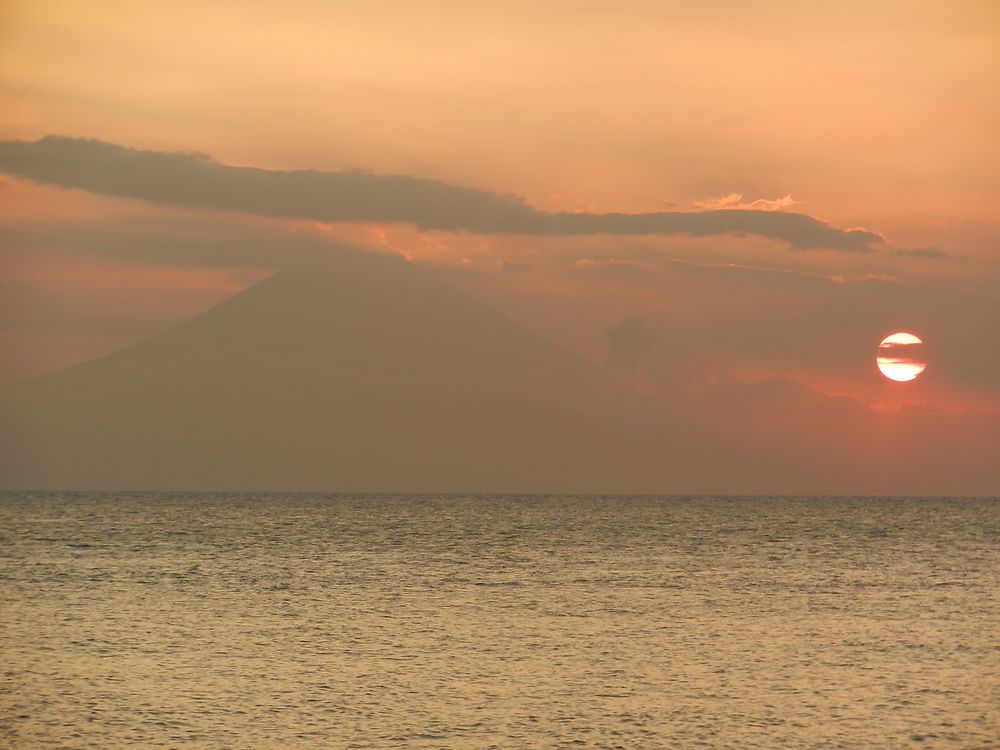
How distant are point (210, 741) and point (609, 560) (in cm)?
6345

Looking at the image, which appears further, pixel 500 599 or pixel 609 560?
pixel 609 560

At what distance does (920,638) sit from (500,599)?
22339mm

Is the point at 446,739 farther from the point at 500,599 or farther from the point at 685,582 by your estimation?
the point at 685,582

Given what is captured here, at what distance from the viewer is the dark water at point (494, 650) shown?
32.9 meters

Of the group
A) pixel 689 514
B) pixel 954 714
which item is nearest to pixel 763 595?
pixel 954 714

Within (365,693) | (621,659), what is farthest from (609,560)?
(365,693)

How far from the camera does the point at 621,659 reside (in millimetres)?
43188

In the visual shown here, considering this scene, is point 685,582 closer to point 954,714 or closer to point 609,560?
point 609,560

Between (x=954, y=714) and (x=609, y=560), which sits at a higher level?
(x=954, y=714)

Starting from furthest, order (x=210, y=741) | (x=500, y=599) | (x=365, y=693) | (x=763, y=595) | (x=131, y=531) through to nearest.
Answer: (x=131, y=531) < (x=763, y=595) < (x=500, y=599) < (x=365, y=693) < (x=210, y=741)

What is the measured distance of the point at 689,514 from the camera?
7776 inches

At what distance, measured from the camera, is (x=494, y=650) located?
148 ft

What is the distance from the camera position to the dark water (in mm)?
32875

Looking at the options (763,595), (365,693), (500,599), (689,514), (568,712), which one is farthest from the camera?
(689,514)
